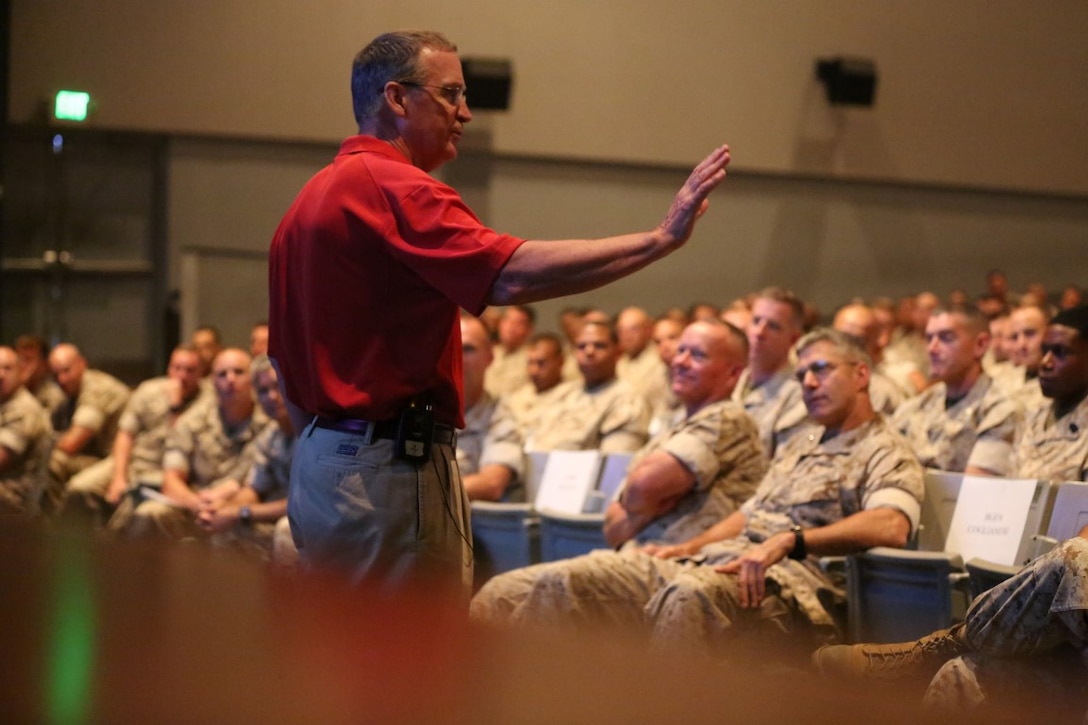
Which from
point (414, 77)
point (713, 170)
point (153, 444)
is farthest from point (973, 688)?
point (153, 444)

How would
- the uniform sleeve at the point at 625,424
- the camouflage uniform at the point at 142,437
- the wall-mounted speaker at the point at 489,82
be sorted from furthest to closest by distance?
the wall-mounted speaker at the point at 489,82
the camouflage uniform at the point at 142,437
the uniform sleeve at the point at 625,424

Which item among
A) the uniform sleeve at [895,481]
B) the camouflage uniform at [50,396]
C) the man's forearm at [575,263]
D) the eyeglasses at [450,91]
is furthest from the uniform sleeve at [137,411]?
the man's forearm at [575,263]

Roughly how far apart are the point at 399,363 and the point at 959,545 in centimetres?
192

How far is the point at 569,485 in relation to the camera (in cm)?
457

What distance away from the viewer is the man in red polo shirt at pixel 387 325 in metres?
1.98

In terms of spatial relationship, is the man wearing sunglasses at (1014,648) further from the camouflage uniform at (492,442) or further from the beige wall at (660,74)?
the beige wall at (660,74)

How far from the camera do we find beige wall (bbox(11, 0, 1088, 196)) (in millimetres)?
8945

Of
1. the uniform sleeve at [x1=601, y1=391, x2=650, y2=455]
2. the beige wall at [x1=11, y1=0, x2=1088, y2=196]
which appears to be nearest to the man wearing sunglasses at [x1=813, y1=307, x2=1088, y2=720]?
the uniform sleeve at [x1=601, y1=391, x2=650, y2=455]

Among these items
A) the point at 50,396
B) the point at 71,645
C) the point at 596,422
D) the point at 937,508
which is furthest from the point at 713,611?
the point at 50,396

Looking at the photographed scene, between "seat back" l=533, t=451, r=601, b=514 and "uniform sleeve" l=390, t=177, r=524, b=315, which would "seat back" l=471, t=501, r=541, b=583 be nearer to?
"seat back" l=533, t=451, r=601, b=514

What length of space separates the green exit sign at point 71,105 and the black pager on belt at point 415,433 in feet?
24.9

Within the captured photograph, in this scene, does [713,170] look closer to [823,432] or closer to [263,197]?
[823,432]

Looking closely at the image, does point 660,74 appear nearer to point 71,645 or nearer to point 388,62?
point 388,62

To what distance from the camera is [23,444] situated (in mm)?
6391
